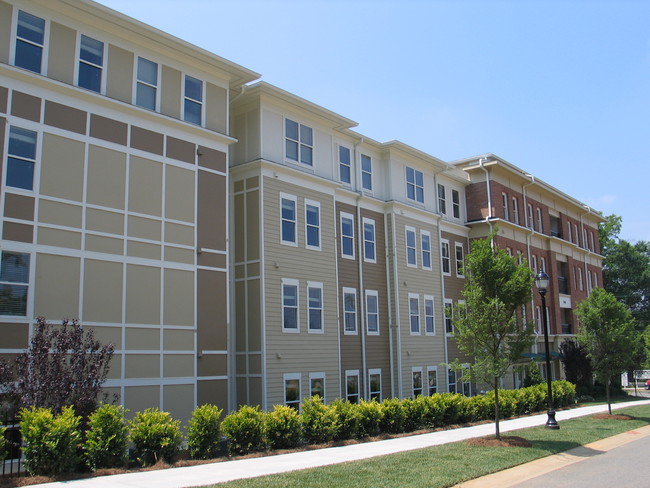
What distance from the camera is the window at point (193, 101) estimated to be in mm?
20672

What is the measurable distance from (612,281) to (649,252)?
652 centimetres

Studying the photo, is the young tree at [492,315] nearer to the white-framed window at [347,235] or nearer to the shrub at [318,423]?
the shrub at [318,423]

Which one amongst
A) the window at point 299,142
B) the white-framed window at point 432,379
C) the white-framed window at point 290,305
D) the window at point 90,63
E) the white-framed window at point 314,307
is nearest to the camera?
the window at point 90,63

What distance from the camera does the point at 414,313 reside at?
3059 centimetres

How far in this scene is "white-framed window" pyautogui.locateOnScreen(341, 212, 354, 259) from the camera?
89.5 feet

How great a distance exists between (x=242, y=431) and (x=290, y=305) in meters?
8.15

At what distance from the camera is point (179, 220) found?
19734mm

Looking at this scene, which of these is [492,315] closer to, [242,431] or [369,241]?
[242,431]

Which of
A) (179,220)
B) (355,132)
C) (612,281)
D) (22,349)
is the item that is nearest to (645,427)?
(355,132)

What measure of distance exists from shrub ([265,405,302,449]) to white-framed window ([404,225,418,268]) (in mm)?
14657

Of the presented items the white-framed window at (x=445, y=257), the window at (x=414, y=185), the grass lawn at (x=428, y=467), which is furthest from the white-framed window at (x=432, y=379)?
the grass lawn at (x=428, y=467)

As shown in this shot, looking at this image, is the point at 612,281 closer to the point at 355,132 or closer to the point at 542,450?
the point at 355,132

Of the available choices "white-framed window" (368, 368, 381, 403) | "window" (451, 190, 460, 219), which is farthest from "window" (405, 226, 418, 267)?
"white-framed window" (368, 368, 381, 403)

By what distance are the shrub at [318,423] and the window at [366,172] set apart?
44.1 feet
